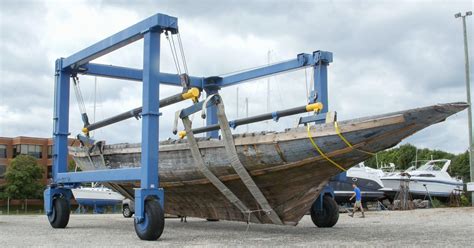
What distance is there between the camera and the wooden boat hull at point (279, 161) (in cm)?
971

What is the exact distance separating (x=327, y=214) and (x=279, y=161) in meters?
3.75

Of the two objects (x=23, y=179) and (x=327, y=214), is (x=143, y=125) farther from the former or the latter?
(x=23, y=179)

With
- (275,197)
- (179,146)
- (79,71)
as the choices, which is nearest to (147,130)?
(179,146)

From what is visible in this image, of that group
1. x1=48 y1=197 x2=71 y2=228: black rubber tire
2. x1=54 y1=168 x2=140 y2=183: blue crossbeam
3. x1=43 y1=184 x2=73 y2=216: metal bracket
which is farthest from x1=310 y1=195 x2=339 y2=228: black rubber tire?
x1=43 y1=184 x2=73 y2=216: metal bracket

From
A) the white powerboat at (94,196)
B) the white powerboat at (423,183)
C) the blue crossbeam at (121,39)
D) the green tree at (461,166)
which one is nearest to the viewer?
the blue crossbeam at (121,39)

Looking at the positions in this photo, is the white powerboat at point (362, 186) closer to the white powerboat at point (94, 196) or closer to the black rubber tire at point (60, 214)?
the white powerboat at point (94, 196)

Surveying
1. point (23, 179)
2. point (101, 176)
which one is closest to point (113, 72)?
point (101, 176)

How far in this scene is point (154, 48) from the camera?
38.1ft

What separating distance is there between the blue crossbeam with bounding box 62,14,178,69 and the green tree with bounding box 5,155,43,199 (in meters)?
37.2

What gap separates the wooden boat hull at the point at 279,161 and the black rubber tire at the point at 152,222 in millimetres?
1718

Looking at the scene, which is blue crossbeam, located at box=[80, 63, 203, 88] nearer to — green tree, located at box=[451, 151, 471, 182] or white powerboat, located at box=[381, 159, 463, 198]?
white powerboat, located at box=[381, 159, 463, 198]

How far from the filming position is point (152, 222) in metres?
10.7

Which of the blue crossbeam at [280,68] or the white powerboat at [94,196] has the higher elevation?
the blue crossbeam at [280,68]

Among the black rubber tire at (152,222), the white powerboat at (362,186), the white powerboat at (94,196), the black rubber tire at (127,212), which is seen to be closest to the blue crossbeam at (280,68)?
the black rubber tire at (152,222)
